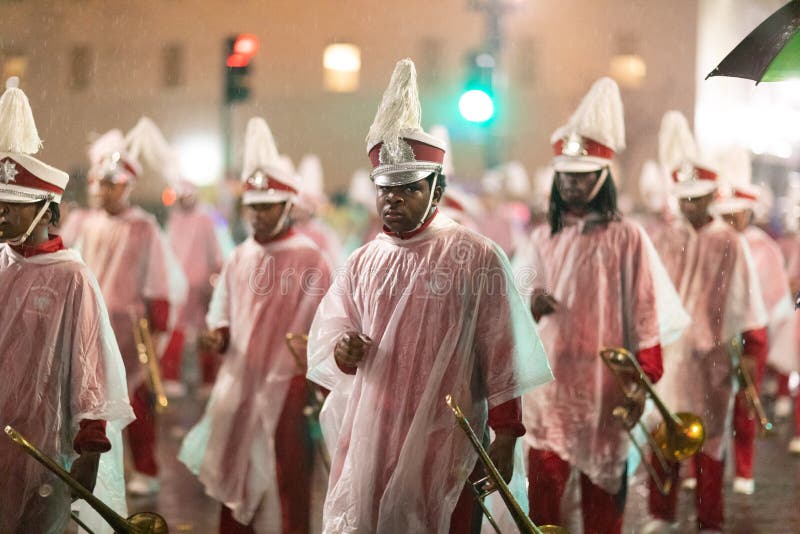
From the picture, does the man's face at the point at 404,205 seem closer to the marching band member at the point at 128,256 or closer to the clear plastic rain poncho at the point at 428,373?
the clear plastic rain poncho at the point at 428,373

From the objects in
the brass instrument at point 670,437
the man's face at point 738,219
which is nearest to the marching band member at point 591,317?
the brass instrument at point 670,437

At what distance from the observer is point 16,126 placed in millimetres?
6438

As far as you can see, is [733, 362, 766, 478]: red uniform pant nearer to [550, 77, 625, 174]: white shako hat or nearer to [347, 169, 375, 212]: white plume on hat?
[550, 77, 625, 174]: white shako hat

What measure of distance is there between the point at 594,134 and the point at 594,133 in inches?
0.4

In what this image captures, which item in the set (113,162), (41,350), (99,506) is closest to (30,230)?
(41,350)

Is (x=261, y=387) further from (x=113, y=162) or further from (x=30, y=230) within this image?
(x=113, y=162)

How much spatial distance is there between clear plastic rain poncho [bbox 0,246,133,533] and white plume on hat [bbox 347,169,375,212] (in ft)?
37.0

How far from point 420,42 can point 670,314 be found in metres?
2.74

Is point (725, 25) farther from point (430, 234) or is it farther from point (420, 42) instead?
point (430, 234)

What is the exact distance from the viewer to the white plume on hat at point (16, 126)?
6395mm

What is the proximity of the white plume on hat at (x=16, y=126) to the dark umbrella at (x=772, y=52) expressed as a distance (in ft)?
10.8

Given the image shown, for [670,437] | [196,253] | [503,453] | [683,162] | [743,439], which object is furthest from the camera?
[196,253]

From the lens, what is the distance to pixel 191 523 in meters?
8.60

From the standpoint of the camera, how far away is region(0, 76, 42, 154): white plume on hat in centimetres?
639
